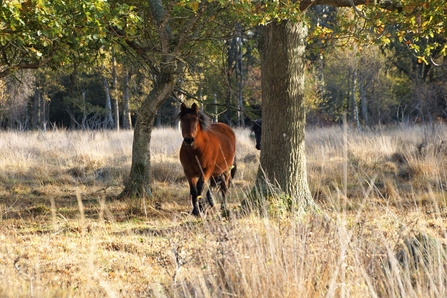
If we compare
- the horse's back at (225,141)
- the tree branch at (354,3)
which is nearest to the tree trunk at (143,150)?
the horse's back at (225,141)

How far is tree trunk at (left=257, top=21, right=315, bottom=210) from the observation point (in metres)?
6.91

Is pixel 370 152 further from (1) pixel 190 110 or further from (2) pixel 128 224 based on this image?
(2) pixel 128 224

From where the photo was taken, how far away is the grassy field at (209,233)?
9.89ft

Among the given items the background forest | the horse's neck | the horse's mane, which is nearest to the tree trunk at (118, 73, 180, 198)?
the horse's mane

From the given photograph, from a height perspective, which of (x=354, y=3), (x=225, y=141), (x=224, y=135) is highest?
(x=354, y=3)

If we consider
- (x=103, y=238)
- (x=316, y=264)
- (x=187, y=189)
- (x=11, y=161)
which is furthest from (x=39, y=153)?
(x=316, y=264)

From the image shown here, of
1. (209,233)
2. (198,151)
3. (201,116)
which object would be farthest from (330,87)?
(209,233)

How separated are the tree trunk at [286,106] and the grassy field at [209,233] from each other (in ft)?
1.74

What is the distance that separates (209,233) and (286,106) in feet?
12.0

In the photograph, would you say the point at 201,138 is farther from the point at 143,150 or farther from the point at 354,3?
the point at 354,3

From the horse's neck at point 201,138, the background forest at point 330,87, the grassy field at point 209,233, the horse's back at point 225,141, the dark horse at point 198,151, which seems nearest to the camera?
the grassy field at point 209,233

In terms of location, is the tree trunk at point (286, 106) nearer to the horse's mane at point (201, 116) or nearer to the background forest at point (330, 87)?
the horse's mane at point (201, 116)

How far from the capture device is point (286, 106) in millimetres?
6957

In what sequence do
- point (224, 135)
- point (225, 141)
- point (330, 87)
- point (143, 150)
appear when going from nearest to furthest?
point (143, 150) < point (225, 141) < point (224, 135) < point (330, 87)
